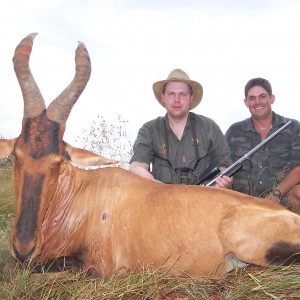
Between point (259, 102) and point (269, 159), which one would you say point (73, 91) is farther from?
point (269, 159)

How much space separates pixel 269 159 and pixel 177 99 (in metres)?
2.00

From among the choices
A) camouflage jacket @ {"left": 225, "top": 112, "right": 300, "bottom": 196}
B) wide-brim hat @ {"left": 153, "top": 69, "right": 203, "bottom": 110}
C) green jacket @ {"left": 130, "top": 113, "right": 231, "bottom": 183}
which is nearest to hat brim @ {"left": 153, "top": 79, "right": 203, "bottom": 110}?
wide-brim hat @ {"left": 153, "top": 69, "right": 203, "bottom": 110}

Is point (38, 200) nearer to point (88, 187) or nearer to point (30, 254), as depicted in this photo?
point (30, 254)

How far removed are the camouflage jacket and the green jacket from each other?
0.87m

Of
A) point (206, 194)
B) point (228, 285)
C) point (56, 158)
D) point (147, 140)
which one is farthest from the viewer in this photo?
point (147, 140)

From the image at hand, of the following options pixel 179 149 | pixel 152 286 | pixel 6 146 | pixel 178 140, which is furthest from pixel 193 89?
pixel 152 286

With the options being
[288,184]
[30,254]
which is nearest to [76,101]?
[30,254]

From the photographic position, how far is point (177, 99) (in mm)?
7027

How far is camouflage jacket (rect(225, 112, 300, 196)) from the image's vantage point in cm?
785

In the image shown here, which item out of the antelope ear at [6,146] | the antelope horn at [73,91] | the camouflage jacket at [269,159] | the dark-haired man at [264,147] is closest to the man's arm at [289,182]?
the dark-haired man at [264,147]

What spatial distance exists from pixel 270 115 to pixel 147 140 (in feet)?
7.49

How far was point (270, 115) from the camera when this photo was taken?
26.4 feet

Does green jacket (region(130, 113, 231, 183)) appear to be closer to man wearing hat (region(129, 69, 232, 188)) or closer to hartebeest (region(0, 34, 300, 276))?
man wearing hat (region(129, 69, 232, 188))

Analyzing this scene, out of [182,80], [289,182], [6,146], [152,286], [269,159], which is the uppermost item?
[182,80]
